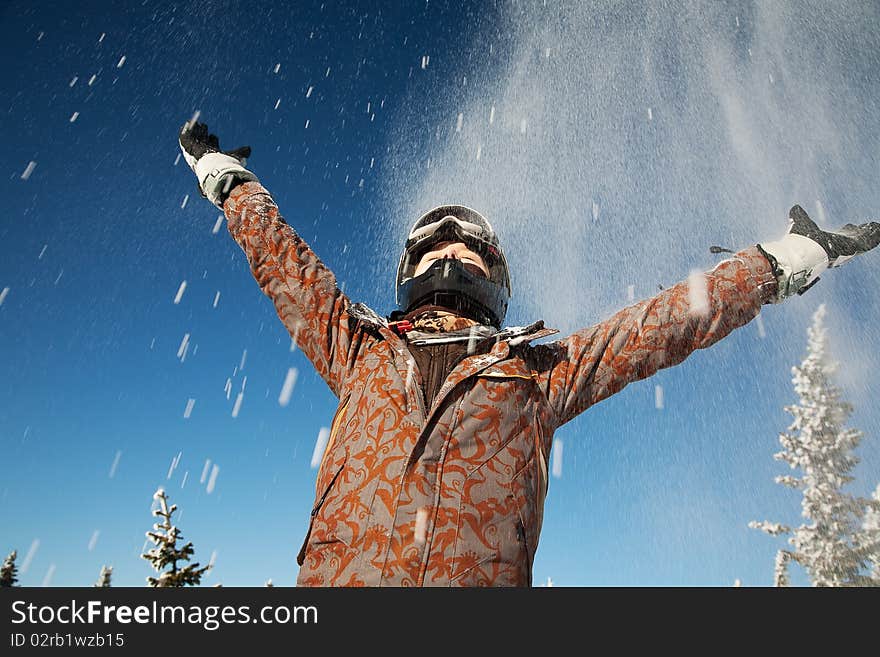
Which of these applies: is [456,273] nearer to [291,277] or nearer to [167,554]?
[291,277]

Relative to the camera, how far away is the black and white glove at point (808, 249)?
113 inches

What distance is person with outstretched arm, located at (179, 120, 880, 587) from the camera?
6.64 feet

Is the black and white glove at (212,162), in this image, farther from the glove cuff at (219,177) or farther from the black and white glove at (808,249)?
the black and white glove at (808,249)

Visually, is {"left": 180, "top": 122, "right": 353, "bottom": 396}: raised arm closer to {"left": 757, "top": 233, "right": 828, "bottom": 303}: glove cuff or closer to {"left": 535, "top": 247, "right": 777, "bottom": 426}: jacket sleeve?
{"left": 535, "top": 247, "right": 777, "bottom": 426}: jacket sleeve

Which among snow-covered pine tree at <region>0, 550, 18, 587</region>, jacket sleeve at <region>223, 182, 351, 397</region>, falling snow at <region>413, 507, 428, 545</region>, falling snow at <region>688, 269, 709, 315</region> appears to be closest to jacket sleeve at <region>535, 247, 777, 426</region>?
falling snow at <region>688, 269, 709, 315</region>

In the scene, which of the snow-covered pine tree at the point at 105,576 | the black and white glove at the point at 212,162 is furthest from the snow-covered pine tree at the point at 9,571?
the black and white glove at the point at 212,162

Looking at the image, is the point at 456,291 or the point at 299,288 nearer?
the point at 299,288

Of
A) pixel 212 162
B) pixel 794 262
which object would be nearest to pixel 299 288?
pixel 212 162

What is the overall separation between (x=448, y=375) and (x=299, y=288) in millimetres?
1107

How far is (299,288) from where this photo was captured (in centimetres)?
304

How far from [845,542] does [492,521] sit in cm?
1692

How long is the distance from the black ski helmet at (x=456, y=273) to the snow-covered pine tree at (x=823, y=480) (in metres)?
15.2
